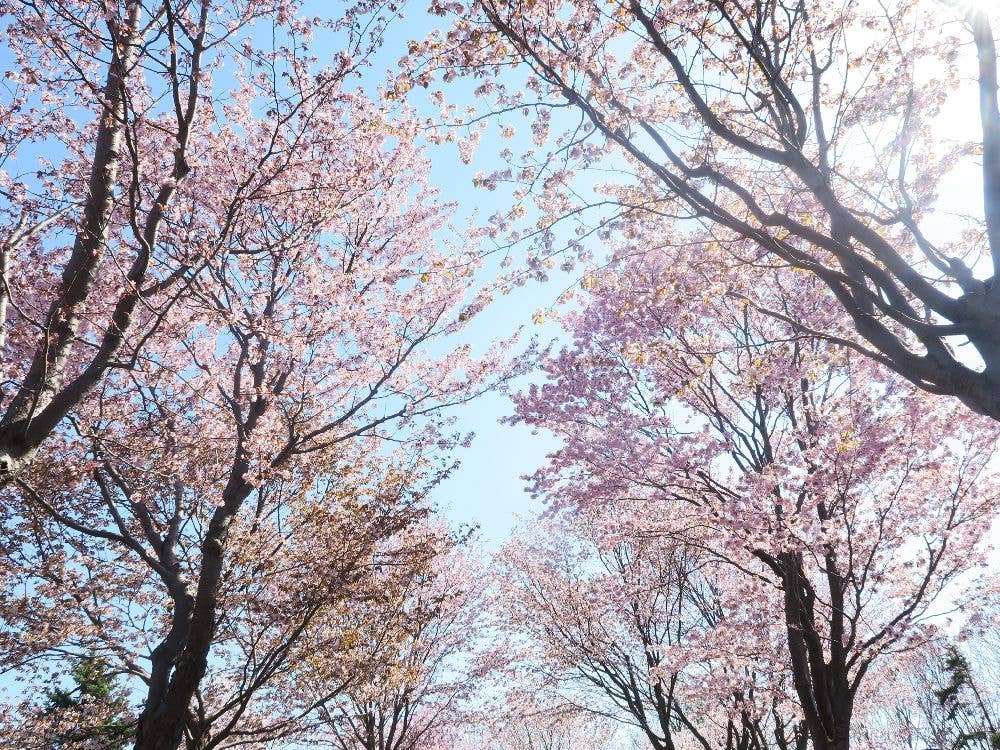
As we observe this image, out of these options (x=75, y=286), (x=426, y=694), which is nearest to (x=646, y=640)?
(x=426, y=694)

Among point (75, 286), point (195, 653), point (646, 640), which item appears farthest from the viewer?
point (646, 640)

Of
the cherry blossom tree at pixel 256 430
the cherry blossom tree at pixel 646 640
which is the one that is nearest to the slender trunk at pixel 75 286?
the cherry blossom tree at pixel 256 430

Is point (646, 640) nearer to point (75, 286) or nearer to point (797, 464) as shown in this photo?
point (797, 464)

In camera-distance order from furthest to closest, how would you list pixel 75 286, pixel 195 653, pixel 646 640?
pixel 646 640, pixel 195 653, pixel 75 286

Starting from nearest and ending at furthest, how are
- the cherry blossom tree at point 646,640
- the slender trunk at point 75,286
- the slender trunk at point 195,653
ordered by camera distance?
the slender trunk at point 75,286 → the slender trunk at point 195,653 → the cherry blossom tree at point 646,640

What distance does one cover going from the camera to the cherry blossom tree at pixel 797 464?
24.3ft

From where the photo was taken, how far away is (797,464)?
26.9ft

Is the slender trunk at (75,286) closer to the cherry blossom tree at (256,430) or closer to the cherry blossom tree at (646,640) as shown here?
the cherry blossom tree at (256,430)

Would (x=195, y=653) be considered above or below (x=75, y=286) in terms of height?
below

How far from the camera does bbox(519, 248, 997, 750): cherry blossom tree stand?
741 cm

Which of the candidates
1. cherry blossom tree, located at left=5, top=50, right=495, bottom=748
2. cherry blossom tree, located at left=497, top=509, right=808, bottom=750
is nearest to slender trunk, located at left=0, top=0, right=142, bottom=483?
cherry blossom tree, located at left=5, top=50, right=495, bottom=748

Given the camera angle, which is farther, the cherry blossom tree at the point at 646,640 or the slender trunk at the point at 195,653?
the cherry blossom tree at the point at 646,640

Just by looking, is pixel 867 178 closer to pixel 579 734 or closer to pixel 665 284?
pixel 665 284

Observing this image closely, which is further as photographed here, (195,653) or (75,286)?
(195,653)
